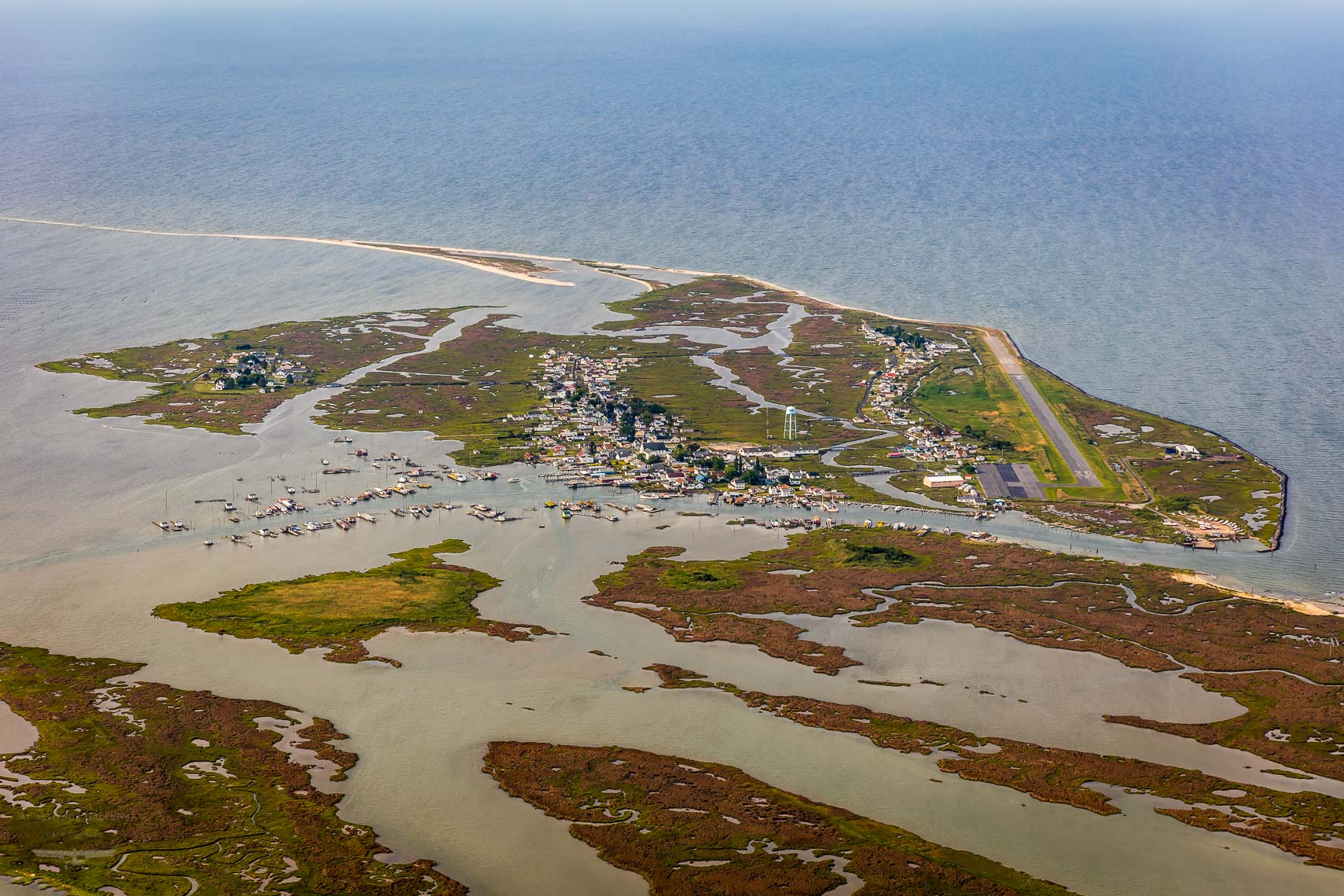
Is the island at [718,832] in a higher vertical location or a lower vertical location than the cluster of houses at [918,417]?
lower

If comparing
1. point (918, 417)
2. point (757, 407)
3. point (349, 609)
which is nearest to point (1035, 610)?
point (918, 417)

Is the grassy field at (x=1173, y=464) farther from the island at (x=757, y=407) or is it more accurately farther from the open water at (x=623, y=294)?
the open water at (x=623, y=294)

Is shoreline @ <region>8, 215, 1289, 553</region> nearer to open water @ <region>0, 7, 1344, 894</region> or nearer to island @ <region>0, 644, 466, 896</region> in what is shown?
open water @ <region>0, 7, 1344, 894</region>

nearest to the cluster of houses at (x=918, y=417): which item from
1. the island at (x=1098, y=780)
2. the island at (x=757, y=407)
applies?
the island at (x=757, y=407)

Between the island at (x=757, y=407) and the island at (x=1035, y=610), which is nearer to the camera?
the island at (x=1035, y=610)

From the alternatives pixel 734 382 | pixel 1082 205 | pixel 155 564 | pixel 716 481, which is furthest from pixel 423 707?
pixel 1082 205

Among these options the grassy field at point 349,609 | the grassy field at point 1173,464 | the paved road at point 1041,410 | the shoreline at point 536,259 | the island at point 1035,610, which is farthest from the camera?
the shoreline at point 536,259

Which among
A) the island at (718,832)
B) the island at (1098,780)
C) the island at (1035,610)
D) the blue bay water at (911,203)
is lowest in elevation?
the island at (718,832)
